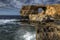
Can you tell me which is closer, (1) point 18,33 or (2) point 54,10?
(1) point 18,33

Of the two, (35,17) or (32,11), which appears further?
(32,11)

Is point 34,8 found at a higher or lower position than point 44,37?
lower

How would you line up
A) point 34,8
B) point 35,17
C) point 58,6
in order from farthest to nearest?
point 34,8 < point 58,6 < point 35,17

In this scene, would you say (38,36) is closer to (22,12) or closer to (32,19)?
(32,19)

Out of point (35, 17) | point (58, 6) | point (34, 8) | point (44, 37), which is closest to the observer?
point (44, 37)

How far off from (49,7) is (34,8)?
9.14 meters

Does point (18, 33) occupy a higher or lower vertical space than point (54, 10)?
higher

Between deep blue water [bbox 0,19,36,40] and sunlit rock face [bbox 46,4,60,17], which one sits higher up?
deep blue water [bbox 0,19,36,40]

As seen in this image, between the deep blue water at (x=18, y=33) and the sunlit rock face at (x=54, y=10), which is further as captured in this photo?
the sunlit rock face at (x=54, y=10)

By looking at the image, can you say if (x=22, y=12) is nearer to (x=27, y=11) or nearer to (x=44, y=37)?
(x=27, y=11)

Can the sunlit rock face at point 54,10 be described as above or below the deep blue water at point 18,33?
below

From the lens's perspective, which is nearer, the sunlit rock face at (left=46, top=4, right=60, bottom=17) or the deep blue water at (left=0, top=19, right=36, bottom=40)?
the deep blue water at (left=0, top=19, right=36, bottom=40)

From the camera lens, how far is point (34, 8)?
100312mm

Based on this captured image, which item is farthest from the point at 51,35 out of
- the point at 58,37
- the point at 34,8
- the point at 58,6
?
the point at 34,8
